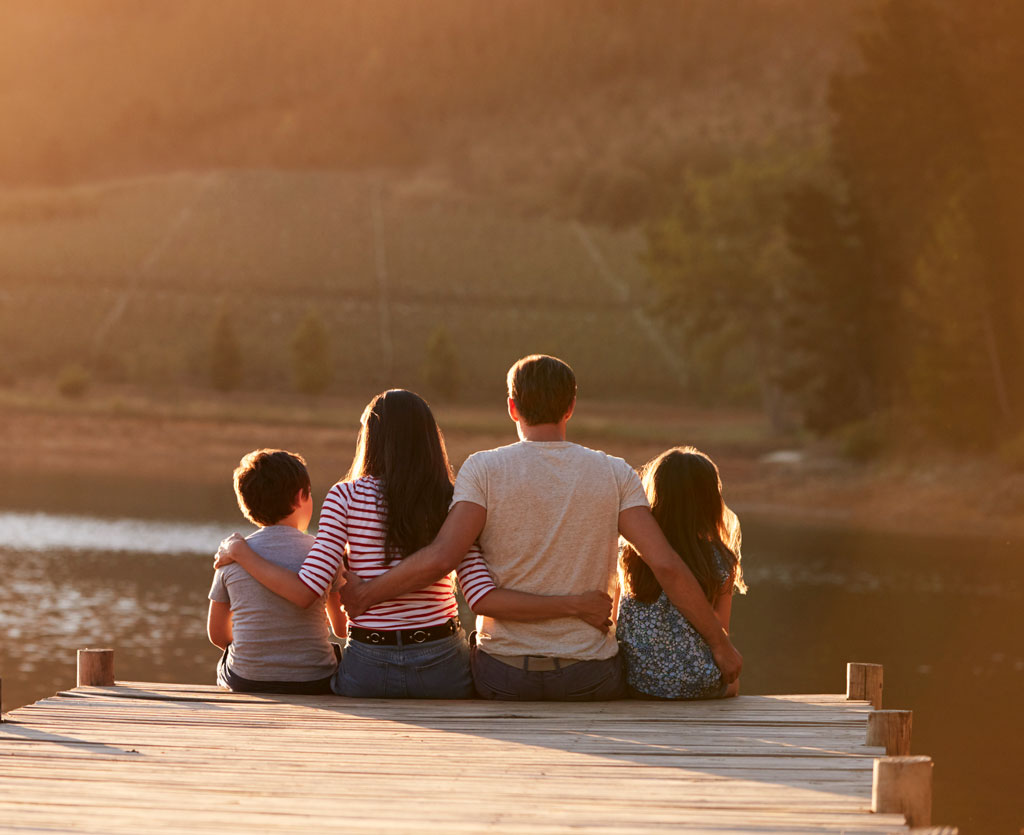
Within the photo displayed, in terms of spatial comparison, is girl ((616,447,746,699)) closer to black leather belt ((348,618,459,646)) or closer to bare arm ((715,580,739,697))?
bare arm ((715,580,739,697))

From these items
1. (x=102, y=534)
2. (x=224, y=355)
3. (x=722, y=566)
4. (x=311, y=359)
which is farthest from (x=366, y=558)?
(x=224, y=355)

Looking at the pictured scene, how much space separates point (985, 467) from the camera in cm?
3152

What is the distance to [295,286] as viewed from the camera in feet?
269

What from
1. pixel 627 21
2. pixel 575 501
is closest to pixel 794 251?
pixel 575 501

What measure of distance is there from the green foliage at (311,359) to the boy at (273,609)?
56319mm

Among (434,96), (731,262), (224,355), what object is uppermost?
(434,96)

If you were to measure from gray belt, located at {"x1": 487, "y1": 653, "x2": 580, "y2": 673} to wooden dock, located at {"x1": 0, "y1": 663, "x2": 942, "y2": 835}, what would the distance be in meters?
0.11

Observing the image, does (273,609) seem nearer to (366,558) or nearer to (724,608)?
(366,558)

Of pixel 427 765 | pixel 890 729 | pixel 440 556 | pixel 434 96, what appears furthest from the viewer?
pixel 434 96

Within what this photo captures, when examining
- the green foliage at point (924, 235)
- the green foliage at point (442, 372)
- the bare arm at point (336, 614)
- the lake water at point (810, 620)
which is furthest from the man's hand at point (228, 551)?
the green foliage at point (442, 372)

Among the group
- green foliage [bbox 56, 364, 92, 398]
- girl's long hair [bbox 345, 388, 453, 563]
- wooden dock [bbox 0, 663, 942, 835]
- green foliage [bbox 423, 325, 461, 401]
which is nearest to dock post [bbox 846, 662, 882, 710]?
wooden dock [bbox 0, 663, 942, 835]

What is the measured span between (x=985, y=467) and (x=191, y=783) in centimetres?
3031

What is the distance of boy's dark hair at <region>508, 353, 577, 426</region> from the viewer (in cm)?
425

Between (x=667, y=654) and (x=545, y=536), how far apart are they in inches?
23.3
